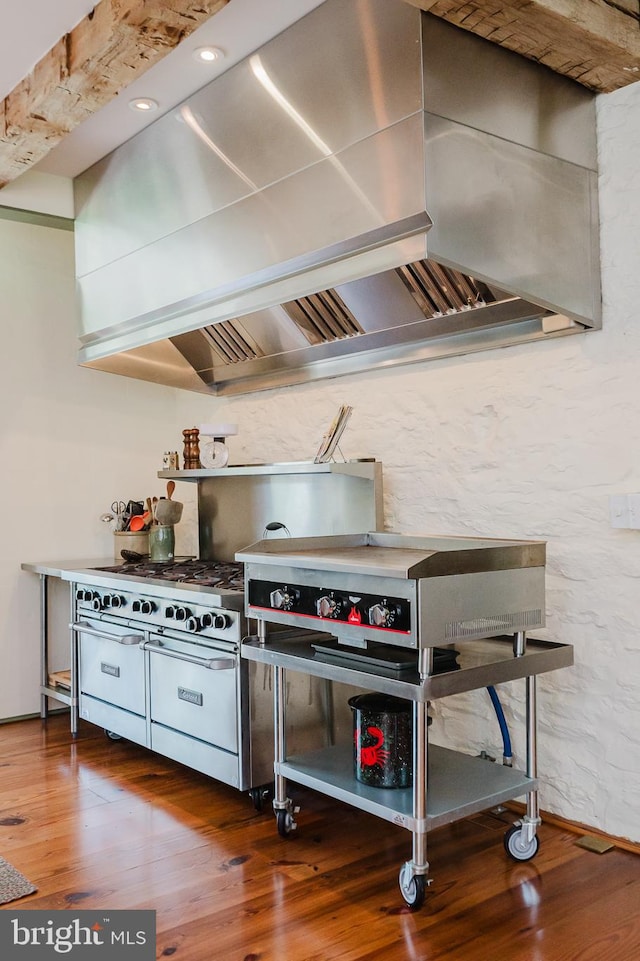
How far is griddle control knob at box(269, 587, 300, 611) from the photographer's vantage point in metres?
2.75

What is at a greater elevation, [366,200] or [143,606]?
[366,200]

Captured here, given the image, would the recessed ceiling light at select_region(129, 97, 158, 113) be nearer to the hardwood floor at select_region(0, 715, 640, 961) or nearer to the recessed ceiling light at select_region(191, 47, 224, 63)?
the recessed ceiling light at select_region(191, 47, 224, 63)

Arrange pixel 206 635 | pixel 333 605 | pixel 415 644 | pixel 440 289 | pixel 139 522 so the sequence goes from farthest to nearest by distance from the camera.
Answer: pixel 139 522
pixel 206 635
pixel 440 289
pixel 333 605
pixel 415 644

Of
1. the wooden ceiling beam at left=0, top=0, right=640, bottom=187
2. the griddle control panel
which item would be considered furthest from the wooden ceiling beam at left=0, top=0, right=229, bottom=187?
the griddle control panel

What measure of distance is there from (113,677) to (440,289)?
2.38 meters

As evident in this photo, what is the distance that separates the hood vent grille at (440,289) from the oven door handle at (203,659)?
1.58 m

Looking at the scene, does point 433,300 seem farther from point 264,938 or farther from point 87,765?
point 87,765

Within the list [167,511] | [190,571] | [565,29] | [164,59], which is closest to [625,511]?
[565,29]

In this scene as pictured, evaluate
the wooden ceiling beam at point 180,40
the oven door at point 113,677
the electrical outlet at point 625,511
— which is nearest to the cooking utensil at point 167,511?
the oven door at point 113,677

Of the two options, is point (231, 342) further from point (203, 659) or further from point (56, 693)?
point (56, 693)

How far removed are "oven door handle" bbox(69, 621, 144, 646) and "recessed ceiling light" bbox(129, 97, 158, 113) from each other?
239cm

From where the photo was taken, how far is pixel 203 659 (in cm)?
329

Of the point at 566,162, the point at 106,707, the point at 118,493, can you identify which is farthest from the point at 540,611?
the point at 118,493

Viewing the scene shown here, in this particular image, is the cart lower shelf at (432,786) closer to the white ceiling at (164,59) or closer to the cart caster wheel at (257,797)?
the cart caster wheel at (257,797)
